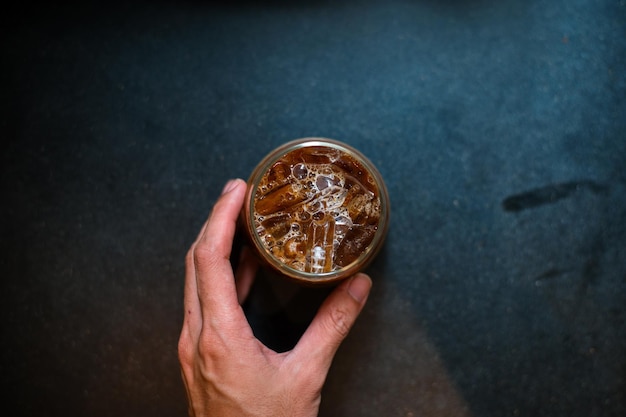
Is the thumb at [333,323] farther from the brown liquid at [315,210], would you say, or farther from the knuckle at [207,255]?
the knuckle at [207,255]

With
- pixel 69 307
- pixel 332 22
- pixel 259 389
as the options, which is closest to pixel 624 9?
pixel 332 22

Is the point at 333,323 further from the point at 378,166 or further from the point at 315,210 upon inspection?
the point at 378,166

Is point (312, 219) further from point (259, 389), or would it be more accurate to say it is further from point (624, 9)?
point (624, 9)

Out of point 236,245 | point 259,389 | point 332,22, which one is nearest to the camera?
point 259,389

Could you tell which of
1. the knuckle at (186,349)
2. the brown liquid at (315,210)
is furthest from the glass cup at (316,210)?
the knuckle at (186,349)

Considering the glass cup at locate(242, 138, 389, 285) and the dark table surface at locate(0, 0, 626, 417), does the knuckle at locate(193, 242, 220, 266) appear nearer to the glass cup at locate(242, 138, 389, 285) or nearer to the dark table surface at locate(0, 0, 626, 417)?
the glass cup at locate(242, 138, 389, 285)

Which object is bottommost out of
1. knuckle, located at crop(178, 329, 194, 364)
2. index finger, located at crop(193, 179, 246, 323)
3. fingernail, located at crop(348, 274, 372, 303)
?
knuckle, located at crop(178, 329, 194, 364)

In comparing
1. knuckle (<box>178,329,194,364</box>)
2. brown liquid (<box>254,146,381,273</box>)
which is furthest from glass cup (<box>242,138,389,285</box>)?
knuckle (<box>178,329,194,364</box>)

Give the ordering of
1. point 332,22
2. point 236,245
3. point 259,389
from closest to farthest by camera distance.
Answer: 1. point 259,389
2. point 236,245
3. point 332,22
